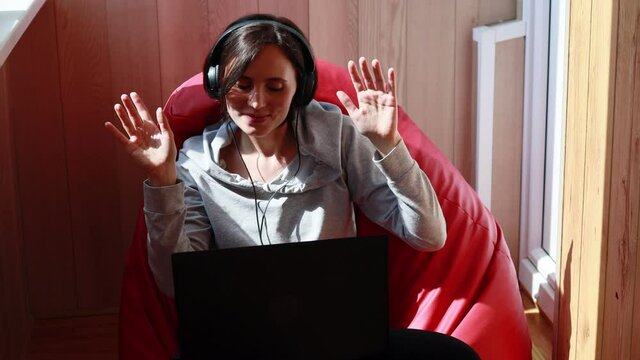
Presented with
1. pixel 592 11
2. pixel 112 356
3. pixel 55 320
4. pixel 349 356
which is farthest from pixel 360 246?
pixel 55 320

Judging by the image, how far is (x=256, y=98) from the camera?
1.75 meters

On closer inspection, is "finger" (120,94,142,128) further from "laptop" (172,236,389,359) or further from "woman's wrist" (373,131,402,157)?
"woman's wrist" (373,131,402,157)

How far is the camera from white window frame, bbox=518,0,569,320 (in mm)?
2525

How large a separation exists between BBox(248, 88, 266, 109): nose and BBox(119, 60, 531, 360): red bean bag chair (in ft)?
0.95

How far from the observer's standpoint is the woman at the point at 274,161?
173 centimetres

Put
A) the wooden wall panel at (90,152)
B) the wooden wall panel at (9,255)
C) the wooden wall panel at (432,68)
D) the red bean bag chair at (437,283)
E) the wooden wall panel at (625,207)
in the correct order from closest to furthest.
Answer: the wooden wall panel at (625,207) → the red bean bag chair at (437,283) → the wooden wall panel at (9,255) → the wooden wall panel at (90,152) → the wooden wall panel at (432,68)

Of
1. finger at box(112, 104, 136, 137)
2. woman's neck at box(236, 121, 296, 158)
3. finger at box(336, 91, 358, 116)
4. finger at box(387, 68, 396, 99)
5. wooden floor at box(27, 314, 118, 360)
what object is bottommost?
wooden floor at box(27, 314, 118, 360)

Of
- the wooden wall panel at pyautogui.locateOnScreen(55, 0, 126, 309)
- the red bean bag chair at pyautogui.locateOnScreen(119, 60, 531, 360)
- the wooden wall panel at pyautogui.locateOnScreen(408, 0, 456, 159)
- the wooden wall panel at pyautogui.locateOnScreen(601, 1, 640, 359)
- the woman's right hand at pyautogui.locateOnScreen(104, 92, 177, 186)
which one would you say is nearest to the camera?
the wooden wall panel at pyautogui.locateOnScreen(601, 1, 640, 359)

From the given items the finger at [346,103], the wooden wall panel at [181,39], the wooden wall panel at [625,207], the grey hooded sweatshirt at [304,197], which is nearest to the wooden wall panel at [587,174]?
the wooden wall panel at [625,207]

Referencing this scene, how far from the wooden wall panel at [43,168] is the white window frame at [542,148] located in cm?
117

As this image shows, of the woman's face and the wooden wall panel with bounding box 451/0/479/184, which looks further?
the wooden wall panel with bounding box 451/0/479/184

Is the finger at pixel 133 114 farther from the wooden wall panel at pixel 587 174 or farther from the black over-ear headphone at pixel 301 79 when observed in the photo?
the wooden wall panel at pixel 587 174

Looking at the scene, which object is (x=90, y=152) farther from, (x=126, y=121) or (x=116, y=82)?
(x=126, y=121)

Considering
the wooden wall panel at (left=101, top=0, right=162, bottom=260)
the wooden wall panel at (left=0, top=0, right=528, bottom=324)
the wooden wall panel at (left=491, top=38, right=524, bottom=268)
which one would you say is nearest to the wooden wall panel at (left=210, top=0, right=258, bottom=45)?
the wooden wall panel at (left=0, top=0, right=528, bottom=324)
